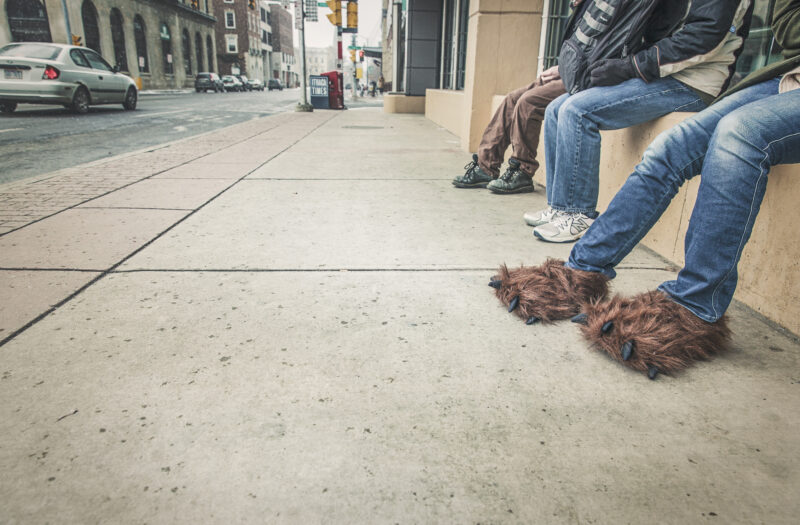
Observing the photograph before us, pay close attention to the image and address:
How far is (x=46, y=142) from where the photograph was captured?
677cm

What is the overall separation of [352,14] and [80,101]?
489 inches

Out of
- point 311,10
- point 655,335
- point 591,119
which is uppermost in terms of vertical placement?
point 311,10

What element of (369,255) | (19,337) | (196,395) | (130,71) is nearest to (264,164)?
(369,255)

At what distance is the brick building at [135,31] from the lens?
26234mm

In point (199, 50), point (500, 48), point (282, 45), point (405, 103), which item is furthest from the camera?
point (282, 45)

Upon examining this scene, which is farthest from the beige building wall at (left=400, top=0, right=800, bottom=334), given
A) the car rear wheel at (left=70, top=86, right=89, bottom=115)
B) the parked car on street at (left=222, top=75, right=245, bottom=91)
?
the parked car on street at (left=222, top=75, right=245, bottom=91)

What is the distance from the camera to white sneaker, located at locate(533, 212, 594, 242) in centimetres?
266

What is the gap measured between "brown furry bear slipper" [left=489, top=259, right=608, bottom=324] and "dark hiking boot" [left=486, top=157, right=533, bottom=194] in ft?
6.28

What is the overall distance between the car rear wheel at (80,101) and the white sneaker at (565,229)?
40.0ft

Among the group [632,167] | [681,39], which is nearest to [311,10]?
[632,167]

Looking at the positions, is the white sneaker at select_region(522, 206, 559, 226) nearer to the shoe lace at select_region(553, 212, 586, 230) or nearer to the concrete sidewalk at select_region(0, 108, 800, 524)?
the shoe lace at select_region(553, 212, 586, 230)

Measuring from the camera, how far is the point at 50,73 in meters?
10.5

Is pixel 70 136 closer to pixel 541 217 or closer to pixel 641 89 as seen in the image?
pixel 541 217

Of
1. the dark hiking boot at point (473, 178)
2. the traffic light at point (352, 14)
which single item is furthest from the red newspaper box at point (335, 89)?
the dark hiking boot at point (473, 178)
